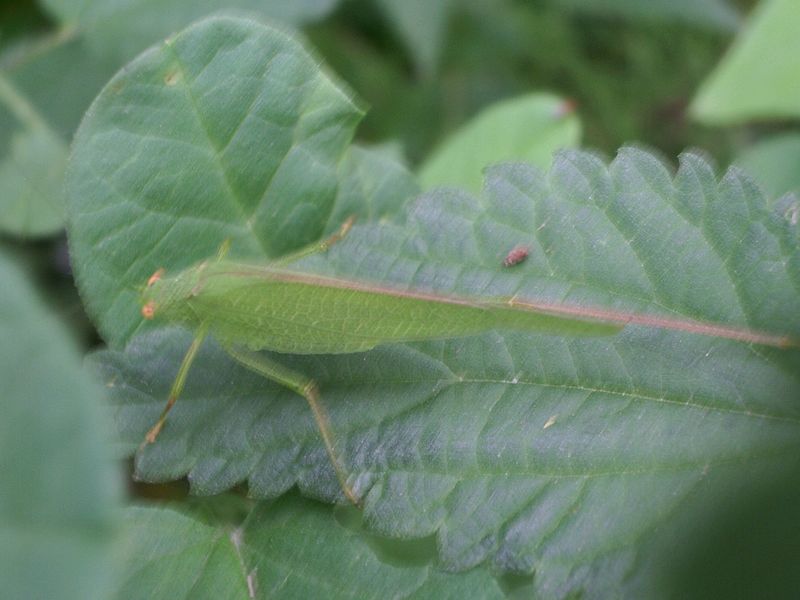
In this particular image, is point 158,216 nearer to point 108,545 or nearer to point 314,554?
point 314,554

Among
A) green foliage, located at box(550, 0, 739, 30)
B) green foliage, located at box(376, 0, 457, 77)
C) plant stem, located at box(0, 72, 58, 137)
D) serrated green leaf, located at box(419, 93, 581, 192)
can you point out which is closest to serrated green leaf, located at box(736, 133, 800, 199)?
serrated green leaf, located at box(419, 93, 581, 192)

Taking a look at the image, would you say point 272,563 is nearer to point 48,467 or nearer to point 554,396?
point 554,396

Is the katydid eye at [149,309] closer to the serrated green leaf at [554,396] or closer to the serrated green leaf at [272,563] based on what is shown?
the serrated green leaf at [554,396]

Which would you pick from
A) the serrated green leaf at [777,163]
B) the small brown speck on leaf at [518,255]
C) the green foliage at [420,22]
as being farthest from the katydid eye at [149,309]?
the serrated green leaf at [777,163]

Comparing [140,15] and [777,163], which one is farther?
[777,163]

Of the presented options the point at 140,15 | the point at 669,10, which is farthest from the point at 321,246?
the point at 669,10

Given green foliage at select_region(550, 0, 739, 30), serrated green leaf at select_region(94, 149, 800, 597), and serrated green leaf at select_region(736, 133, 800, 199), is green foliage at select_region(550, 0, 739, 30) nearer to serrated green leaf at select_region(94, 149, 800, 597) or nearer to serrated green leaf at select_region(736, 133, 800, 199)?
serrated green leaf at select_region(736, 133, 800, 199)
